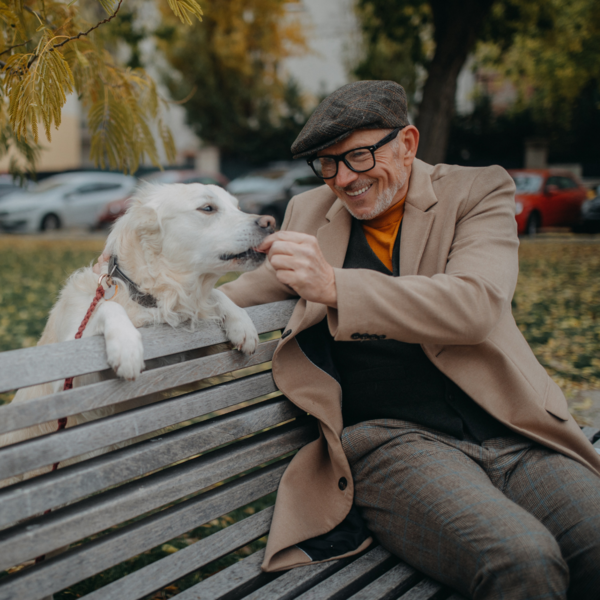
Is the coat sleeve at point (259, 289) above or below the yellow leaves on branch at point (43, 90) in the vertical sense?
below

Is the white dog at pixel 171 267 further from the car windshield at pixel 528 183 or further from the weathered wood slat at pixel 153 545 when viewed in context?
the car windshield at pixel 528 183

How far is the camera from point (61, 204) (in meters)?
18.2

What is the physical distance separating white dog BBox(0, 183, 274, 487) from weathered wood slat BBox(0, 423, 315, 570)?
35cm

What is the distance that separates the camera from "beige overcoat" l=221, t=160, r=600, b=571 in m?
1.89

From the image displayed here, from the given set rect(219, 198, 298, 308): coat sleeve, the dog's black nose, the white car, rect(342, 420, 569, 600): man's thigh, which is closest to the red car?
the white car

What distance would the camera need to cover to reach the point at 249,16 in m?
24.0

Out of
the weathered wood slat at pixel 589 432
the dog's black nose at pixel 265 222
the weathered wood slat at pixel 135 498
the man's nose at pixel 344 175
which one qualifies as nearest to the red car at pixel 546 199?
the weathered wood slat at pixel 589 432

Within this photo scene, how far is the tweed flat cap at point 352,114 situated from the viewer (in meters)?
2.16

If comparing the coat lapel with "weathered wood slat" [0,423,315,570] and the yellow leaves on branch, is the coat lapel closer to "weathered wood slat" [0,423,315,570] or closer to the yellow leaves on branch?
"weathered wood slat" [0,423,315,570]

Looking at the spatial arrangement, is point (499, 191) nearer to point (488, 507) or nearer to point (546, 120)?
point (488, 507)

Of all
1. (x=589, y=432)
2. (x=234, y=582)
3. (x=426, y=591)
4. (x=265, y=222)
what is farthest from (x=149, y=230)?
(x=589, y=432)

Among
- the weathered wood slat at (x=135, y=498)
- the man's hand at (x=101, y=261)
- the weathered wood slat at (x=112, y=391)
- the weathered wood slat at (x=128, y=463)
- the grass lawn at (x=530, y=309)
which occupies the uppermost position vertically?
the man's hand at (x=101, y=261)

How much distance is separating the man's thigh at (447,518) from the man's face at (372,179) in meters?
0.85

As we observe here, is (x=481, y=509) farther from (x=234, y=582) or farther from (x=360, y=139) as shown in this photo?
(x=360, y=139)
